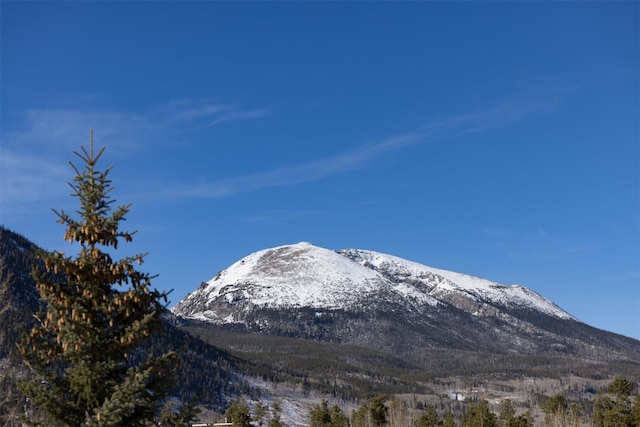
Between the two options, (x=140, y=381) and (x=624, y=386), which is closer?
(x=140, y=381)

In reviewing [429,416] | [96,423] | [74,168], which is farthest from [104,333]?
[429,416]

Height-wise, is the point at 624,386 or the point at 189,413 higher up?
the point at 624,386

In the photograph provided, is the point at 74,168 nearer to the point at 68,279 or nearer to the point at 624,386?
the point at 68,279

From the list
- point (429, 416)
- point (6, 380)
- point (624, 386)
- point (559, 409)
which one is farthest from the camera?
point (429, 416)

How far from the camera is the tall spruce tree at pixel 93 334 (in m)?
20.4

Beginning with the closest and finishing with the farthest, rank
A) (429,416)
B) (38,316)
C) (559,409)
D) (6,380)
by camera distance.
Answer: (38,316), (6,380), (559,409), (429,416)

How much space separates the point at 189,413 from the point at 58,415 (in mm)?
3983

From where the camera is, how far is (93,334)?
836 inches

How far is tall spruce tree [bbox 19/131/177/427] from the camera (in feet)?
67.1

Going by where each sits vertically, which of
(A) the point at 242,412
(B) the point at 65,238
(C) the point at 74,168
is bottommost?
(A) the point at 242,412

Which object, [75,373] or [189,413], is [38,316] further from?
[189,413]

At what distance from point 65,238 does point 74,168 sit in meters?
2.45

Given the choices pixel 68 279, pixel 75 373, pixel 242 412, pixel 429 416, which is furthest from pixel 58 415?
pixel 429 416

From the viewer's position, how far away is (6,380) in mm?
32938
